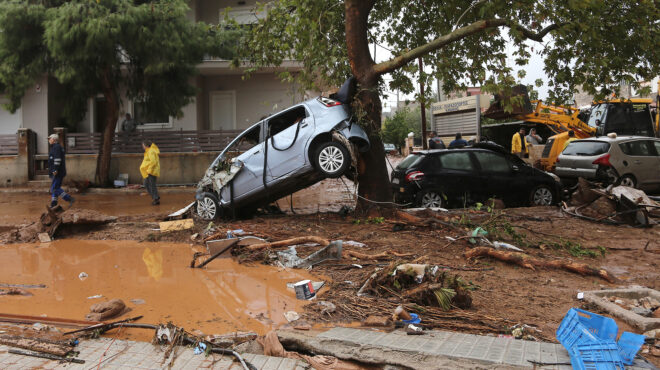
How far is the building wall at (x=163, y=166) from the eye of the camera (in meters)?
17.8

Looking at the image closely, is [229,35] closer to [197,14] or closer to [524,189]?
[197,14]

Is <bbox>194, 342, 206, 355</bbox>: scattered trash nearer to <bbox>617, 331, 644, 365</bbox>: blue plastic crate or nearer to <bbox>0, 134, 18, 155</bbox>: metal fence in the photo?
<bbox>617, 331, 644, 365</bbox>: blue plastic crate

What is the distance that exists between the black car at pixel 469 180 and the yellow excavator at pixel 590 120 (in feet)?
17.1

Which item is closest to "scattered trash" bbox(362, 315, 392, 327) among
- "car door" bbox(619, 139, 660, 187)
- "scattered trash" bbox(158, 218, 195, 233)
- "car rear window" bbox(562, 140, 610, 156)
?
"scattered trash" bbox(158, 218, 195, 233)

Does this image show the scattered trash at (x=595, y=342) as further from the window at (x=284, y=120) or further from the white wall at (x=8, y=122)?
the white wall at (x=8, y=122)

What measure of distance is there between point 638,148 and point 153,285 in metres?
13.0

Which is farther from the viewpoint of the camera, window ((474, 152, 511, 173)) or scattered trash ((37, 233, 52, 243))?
window ((474, 152, 511, 173))

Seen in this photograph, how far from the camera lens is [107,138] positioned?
664 inches

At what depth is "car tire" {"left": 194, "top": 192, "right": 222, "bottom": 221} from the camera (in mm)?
9438

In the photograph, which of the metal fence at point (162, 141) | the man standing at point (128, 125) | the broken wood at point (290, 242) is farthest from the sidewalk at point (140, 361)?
the man standing at point (128, 125)

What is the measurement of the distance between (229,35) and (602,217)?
1336cm

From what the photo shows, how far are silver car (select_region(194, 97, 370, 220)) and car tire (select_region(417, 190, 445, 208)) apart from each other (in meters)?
2.26

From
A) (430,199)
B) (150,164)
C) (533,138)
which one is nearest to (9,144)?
(150,164)

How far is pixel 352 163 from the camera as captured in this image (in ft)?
27.8
